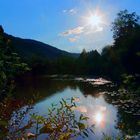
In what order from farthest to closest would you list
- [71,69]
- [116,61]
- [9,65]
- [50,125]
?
[71,69] → [116,61] → [9,65] → [50,125]

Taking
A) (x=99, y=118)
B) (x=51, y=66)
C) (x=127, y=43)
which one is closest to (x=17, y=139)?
(x=99, y=118)

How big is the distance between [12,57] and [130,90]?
108 inches

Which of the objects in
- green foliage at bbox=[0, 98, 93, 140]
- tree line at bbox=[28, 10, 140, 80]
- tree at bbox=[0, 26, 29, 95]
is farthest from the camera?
tree line at bbox=[28, 10, 140, 80]

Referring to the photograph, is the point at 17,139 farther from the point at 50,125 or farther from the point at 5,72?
the point at 5,72

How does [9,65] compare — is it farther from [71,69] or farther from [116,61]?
[71,69]

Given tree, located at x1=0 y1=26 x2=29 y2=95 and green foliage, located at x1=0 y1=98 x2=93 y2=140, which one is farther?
tree, located at x1=0 y1=26 x2=29 y2=95

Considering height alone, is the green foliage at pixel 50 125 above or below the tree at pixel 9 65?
below

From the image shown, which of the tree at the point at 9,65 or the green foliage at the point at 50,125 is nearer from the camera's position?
the green foliage at the point at 50,125

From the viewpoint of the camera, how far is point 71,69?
394 feet

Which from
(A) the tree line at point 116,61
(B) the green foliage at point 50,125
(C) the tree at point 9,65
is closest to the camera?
(B) the green foliage at point 50,125

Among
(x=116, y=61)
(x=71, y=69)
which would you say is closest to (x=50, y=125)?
(x=116, y=61)

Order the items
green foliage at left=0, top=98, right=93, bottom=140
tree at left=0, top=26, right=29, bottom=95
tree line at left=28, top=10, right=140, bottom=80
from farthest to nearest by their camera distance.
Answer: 1. tree line at left=28, top=10, right=140, bottom=80
2. tree at left=0, top=26, right=29, bottom=95
3. green foliage at left=0, top=98, right=93, bottom=140

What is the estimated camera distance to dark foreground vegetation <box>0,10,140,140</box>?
2401 mm

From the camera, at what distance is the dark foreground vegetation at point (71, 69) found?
240 cm
